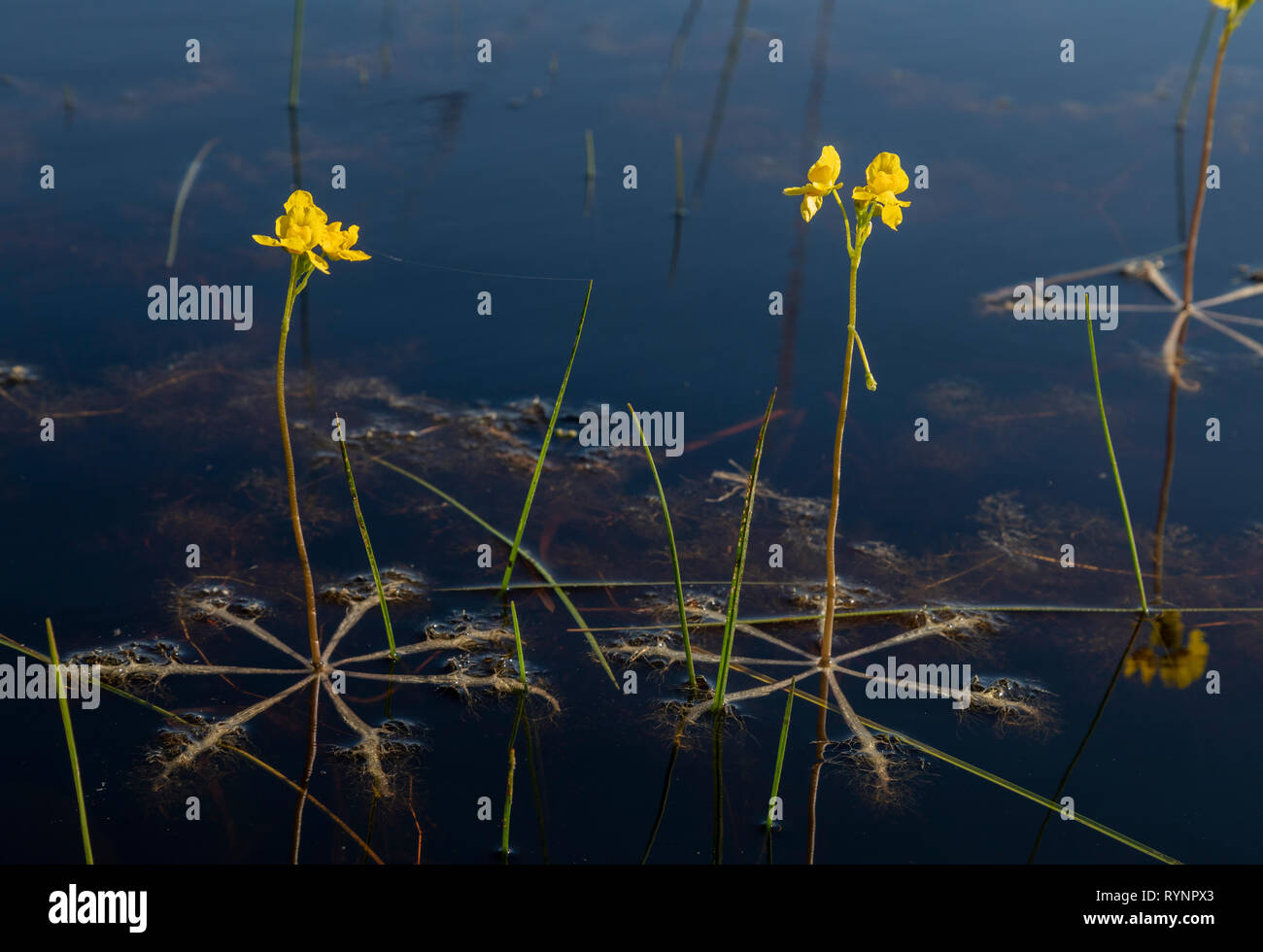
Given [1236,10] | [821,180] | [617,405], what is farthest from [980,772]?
[1236,10]

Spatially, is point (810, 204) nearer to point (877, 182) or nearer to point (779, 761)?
point (877, 182)

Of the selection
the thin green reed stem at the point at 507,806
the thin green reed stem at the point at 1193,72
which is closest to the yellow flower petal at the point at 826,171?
the thin green reed stem at the point at 507,806

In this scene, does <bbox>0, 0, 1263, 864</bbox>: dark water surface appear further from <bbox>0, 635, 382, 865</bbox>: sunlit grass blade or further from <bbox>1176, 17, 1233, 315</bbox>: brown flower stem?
<bbox>1176, 17, 1233, 315</bbox>: brown flower stem

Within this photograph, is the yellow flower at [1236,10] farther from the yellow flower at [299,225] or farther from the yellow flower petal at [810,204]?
the yellow flower at [299,225]

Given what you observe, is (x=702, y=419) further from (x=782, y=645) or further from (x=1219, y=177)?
(x=1219, y=177)

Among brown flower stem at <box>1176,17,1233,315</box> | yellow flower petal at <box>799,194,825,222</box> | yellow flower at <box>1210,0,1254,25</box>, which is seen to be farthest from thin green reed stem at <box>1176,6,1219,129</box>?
yellow flower petal at <box>799,194,825,222</box>

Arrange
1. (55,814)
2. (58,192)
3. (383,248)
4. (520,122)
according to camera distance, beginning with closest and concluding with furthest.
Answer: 1. (55,814)
2. (383,248)
3. (58,192)
4. (520,122)

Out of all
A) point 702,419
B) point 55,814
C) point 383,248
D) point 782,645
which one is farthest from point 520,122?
point 55,814

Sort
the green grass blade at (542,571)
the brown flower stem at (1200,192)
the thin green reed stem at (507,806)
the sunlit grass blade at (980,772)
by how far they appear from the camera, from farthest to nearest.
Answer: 1. the brown flower stem at (1200,192)
2. the green grass blade at (542,571)
3. the sunlit grass blade at (980,772)
4. the thin green reed stem at (507,806)
